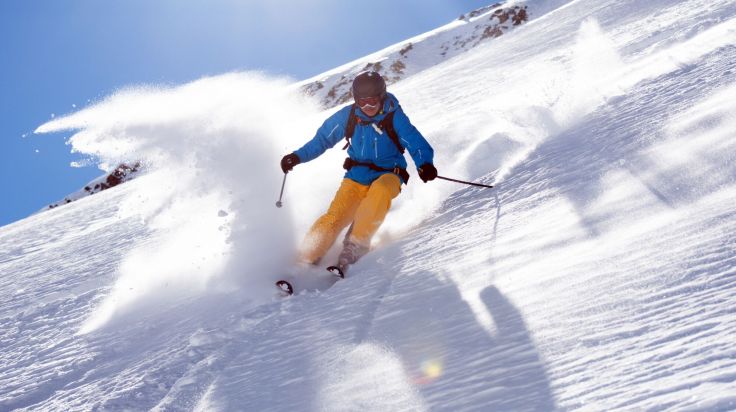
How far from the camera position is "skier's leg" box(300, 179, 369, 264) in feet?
13.6

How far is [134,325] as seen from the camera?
4016 millimetres

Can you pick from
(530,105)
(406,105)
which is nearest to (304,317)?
(530,105)

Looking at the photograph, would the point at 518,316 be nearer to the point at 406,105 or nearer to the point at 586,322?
the point at 586,322

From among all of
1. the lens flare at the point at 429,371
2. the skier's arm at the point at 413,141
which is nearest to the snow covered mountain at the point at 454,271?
the lens flare at the point at 429,371

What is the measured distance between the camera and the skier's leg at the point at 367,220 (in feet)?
12.9

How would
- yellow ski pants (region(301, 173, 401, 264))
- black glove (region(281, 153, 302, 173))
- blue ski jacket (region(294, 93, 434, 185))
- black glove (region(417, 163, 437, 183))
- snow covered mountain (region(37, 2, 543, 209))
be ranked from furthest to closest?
1. snow covered mountain (region(37, 2, 543, 209))
2. black glove (region(281, 153, 302, 173))
3. blue ski jacket (region(294, 93, 434, 185))
4. black glove (region(417, 163, 437, 183))
5. yellow ski pants (region(301, 173, 401, 264))

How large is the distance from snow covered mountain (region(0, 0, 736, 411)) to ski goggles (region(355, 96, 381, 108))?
0.99 m

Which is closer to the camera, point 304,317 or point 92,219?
point 304,317

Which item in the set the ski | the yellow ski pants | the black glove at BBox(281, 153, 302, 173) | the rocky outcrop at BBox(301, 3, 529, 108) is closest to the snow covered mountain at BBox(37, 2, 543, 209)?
the rocky outcrop at BBox(301, 3, 529, 108)

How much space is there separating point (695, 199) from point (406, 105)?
Result: 382 inches

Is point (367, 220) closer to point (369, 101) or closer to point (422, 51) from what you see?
point (369, 101)

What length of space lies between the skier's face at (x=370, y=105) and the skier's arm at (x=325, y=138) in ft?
A: 1.36

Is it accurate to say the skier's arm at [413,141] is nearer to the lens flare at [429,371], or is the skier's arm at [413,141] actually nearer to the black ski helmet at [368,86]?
the black ski helmet at [368,86]

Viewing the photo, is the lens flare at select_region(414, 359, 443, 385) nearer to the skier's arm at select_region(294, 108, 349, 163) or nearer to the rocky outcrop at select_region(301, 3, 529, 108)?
the skier's arm at select_region(294, 108, 349, 163)
